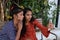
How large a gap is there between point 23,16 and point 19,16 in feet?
0.40

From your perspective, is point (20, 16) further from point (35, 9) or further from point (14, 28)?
point (35, 9)

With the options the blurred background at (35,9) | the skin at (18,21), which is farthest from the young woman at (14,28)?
the blurred background at (35,9)

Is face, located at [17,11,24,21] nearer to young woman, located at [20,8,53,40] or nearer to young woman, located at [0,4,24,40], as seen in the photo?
young woman, located at [0,4,24,40]

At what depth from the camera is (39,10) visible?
13.1 feet

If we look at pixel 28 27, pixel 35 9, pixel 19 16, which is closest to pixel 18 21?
pixel 19 16

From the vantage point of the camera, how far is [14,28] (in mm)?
2861

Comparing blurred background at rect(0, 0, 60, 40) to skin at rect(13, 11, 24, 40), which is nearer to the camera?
skin at rect(13, 11, 24, 40)

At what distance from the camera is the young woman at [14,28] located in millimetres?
2828

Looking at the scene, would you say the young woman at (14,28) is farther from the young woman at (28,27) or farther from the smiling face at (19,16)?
the young woman at (28,27)

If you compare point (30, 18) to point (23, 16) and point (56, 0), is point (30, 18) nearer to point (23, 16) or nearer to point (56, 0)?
point (23, 16)

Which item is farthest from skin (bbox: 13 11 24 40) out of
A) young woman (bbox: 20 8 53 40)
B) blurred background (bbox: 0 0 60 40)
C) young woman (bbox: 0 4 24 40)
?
blurred background (bbox: 0 0 60 40)

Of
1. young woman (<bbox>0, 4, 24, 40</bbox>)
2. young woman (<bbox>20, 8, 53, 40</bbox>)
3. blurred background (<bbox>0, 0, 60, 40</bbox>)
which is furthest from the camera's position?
blurred background (<bbox>0, 0, 60, 40</bbox>)

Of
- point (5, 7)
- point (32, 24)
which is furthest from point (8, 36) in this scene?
point (5, 7)

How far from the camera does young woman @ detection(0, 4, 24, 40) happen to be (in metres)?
2.83
